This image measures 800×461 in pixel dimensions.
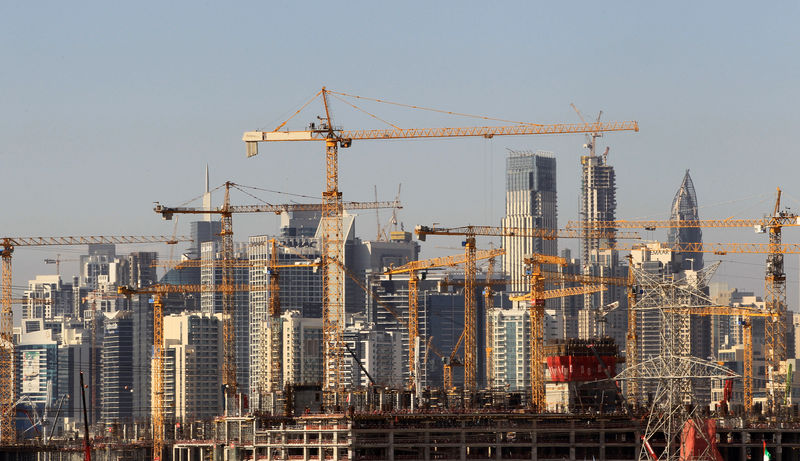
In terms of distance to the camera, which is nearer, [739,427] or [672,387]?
[672,387]

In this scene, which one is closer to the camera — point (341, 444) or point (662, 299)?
point (662, 299)

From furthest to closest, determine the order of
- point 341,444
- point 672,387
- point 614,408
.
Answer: point 614,408
point 341,444
point 672,387

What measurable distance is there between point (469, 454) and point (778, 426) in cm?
3633

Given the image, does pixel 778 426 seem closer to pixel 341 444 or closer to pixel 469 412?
pixel 469 412

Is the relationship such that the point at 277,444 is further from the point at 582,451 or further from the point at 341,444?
the point at 582,451

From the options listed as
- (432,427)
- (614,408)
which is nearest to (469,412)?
(432,427)

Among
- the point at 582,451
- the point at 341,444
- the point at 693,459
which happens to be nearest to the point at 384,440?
the point at 341,444

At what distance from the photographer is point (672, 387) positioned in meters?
147

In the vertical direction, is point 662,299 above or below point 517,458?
above

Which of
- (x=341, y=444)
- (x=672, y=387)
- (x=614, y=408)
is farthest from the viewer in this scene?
(x=614, y=408)

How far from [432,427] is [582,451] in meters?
16.9

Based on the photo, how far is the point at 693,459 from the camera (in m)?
154

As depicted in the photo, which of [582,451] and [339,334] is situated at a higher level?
[339,334]

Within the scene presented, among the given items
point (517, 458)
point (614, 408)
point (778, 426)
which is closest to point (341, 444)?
point (517, 458)
